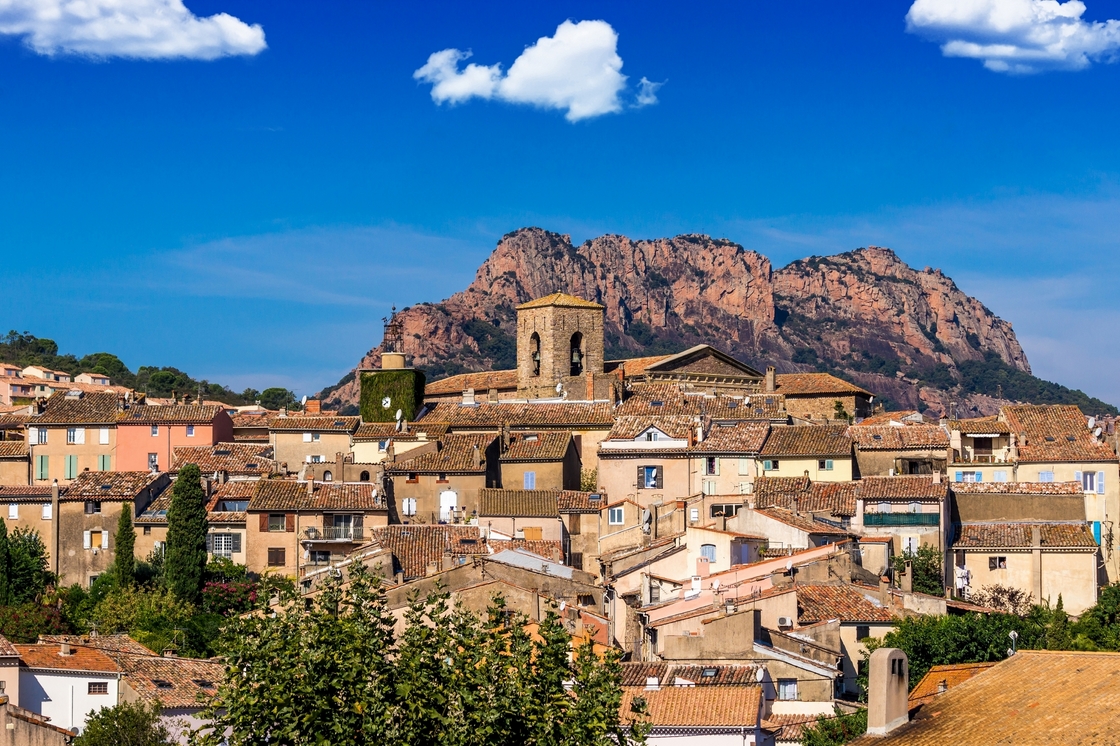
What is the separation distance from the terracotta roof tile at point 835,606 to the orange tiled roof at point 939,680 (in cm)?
1500

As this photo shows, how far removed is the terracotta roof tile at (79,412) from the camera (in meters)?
80.7

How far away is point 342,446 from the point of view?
80.8 m

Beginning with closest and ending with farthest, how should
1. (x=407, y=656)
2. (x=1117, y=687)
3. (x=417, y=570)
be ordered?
(x=1117, y=687), (x=407, y=656), (x=417, y=570)

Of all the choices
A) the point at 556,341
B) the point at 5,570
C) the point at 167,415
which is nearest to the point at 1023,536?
the point at 5,570

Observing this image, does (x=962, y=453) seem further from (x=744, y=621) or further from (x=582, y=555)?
(x=744, y=621)

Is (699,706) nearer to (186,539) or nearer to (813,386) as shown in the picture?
(186,539)

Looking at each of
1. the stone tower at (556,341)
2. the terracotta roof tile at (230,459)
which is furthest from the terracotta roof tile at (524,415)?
the stone tower at (556,341)

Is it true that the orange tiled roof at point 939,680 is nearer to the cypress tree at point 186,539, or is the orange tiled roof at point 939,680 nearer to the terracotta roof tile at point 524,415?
the cypress tree at point 186,539

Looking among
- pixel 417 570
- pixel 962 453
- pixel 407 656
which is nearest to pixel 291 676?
pixel 407 656

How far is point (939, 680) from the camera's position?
32.3 m

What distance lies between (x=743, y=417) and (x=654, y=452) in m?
7.82

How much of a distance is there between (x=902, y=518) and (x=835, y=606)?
37.0 feet

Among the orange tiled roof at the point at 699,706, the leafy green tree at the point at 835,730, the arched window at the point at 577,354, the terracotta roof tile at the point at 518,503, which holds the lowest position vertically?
the leafy green tree at the point at 835,730

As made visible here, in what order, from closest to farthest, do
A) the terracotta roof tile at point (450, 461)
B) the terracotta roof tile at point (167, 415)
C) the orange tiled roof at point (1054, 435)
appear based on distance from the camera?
the orange tiled roof at point (1054, 435) < the terracotta roof tile at point (450, 461) < the terracotta roof tile at point (167, 415)
